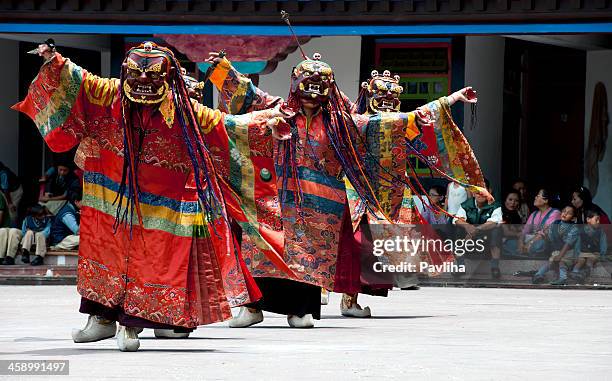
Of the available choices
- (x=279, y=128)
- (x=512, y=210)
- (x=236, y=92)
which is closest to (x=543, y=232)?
(x=512, y=210)

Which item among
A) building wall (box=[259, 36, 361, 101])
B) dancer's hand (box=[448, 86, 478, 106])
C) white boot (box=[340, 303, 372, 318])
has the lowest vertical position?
white boot (box=[340, 303, 372, 318])

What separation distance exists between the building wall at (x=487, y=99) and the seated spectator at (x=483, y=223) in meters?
1.86

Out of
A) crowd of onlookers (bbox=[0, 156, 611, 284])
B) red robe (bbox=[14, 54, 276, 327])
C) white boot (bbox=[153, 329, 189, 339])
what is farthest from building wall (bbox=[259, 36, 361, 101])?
red robe (bbox=[14, 54, 276, 327])

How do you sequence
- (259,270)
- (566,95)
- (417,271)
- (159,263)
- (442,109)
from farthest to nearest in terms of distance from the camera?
(566,95)
(417,271)
(442,109)
(259,270)
(159,263)

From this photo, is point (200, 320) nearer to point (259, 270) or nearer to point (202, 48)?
point (259, 270)

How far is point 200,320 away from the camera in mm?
9992

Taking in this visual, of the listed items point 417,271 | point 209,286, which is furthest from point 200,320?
point 417,271

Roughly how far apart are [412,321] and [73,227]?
656cm

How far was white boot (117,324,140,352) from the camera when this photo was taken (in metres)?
9.68

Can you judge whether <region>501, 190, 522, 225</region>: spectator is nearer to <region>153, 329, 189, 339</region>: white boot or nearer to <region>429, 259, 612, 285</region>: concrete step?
<region>429, 259, 612, 285</region>: concrete step

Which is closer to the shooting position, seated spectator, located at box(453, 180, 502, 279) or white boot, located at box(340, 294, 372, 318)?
white boot, located at box(340, 294, 372, 318)

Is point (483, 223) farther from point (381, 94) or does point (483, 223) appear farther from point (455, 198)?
point (381, 94)

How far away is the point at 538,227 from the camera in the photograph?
17.2 m

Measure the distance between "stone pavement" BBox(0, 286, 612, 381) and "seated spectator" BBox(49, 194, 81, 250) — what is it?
Result: 3.69m
